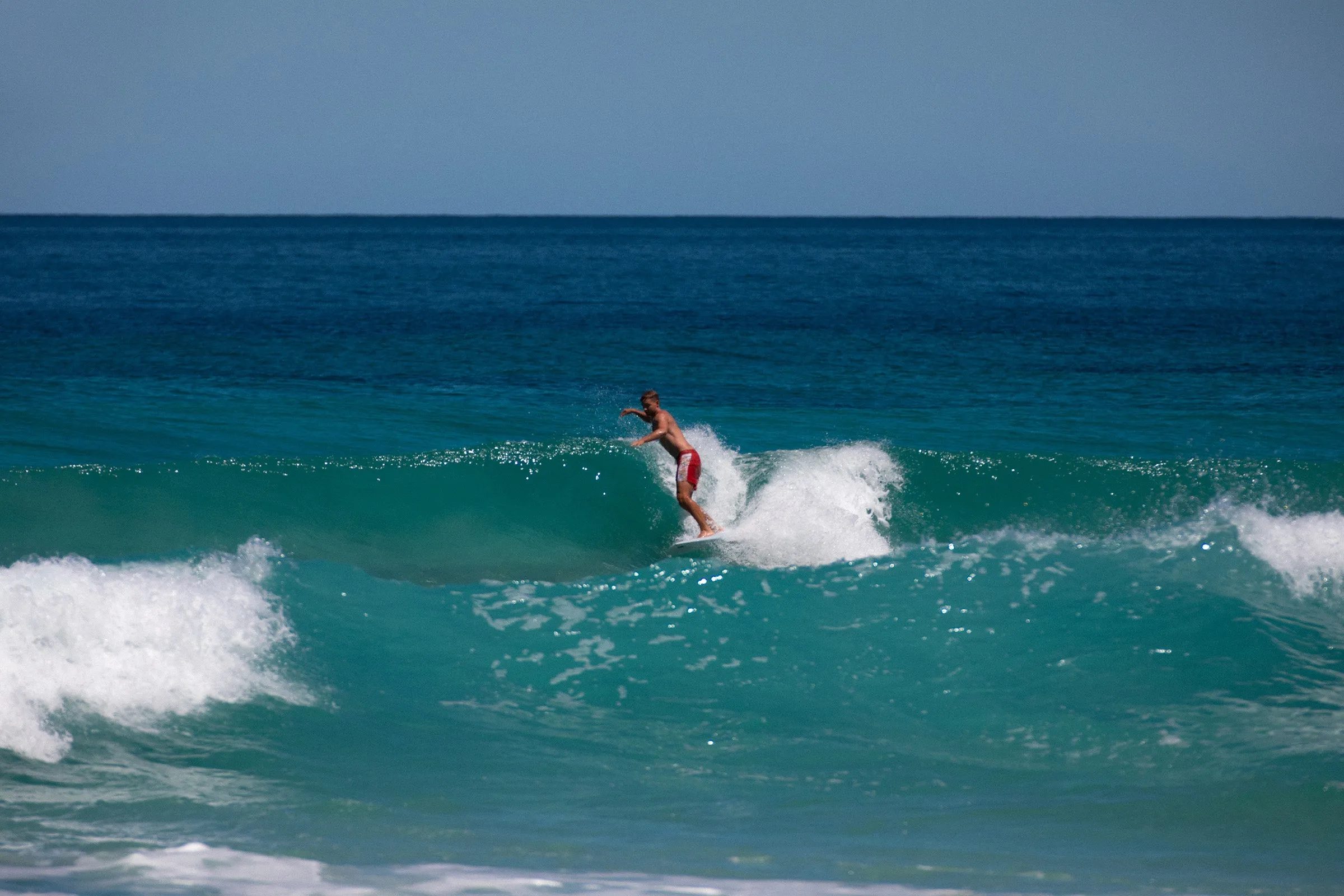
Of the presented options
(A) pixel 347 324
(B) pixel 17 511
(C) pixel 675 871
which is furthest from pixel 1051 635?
(A) pixel 347 324

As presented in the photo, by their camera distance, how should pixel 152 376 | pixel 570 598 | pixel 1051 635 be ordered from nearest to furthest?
pixel 1051 635 → pixel 570 598 → pixel 152 376

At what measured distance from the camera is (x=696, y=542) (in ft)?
37.3

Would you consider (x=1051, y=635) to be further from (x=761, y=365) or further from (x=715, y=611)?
(x=761, y=365)

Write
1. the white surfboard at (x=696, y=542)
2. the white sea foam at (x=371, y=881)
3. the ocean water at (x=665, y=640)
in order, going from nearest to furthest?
the white sea foam at (x=371, y=881), the ocean water at (x=665, y=640), the white surfboard at (x=696, y=542)

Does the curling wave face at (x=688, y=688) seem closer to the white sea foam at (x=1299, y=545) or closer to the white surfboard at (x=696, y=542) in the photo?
the white sea foam at (x=1299, y=545)

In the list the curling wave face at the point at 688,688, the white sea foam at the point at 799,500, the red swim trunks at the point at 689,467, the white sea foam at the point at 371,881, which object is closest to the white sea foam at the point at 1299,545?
the curling wave face at the point at 688,688

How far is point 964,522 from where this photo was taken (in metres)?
12.8

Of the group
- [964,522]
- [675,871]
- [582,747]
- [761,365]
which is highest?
[761,365]

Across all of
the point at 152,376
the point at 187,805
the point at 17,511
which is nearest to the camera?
the point at 187,805

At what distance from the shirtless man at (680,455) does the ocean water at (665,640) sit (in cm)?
51

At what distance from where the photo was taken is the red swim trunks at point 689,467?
11.9 m

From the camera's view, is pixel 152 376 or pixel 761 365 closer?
pixel 152 376

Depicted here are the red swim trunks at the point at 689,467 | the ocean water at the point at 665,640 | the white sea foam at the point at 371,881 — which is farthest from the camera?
the red swim trunks at the point at 689,467

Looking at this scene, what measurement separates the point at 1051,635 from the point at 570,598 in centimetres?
386
